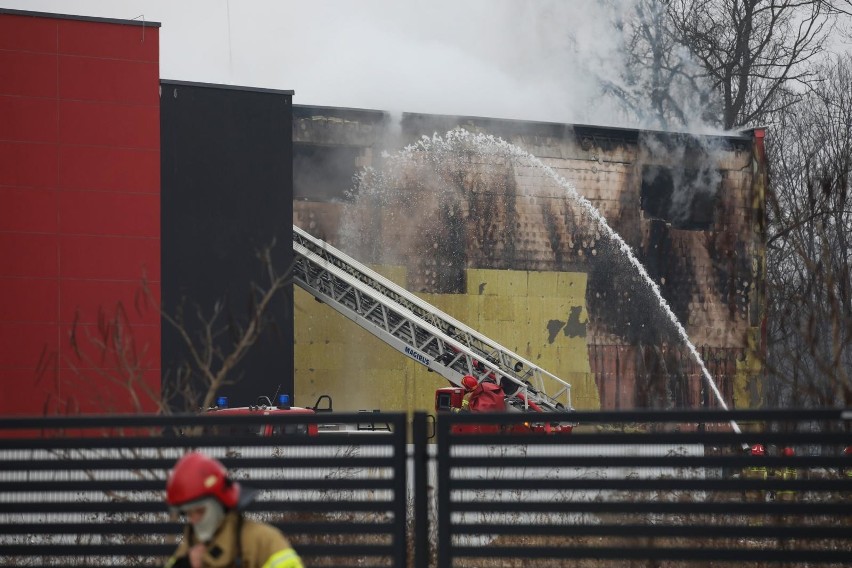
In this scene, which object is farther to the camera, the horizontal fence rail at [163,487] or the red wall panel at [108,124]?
the red wall panel at [108,124]

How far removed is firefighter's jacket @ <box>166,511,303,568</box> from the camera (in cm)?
442

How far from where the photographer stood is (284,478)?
22.7ft

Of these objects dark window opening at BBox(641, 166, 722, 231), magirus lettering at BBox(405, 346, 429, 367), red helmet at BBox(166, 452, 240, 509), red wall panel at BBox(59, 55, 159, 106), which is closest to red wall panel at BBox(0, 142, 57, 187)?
red wall panel at BBox(59, 55, 159, 106)

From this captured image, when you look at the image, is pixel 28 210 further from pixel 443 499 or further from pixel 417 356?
pixel 443 499

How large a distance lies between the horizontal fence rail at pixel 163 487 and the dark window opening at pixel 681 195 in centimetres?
2757

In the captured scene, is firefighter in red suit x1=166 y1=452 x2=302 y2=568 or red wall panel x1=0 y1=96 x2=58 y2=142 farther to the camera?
red wall panel x1=0 y1=96 x2=58 y2=142

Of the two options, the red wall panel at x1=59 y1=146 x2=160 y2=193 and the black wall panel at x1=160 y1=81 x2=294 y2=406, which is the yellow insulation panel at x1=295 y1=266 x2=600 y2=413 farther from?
the red wall panel at x1=59 y1=146 x2=160 y2=193

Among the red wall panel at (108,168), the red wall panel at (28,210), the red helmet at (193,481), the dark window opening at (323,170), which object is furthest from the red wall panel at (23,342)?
the red helmet at (193,481)

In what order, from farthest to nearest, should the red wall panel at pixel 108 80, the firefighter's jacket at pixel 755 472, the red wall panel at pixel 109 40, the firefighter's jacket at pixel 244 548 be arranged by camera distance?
the red wall panel at pixel 108 80
the red wall panel at pixel 109 40
the firefighter's jacket at pixel 755 472
the firefighter's jacket at pixel 244 548

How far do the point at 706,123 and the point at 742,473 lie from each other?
35400 millimetres

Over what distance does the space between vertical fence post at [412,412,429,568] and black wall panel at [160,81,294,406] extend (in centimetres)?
1716

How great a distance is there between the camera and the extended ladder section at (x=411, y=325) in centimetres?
2567

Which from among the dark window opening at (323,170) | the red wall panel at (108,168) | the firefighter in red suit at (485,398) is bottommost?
the firefighter in red suit at (485,398)

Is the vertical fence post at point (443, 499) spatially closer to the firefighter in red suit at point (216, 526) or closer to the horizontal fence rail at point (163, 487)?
the horizontal fence rail at point (163, 487)
